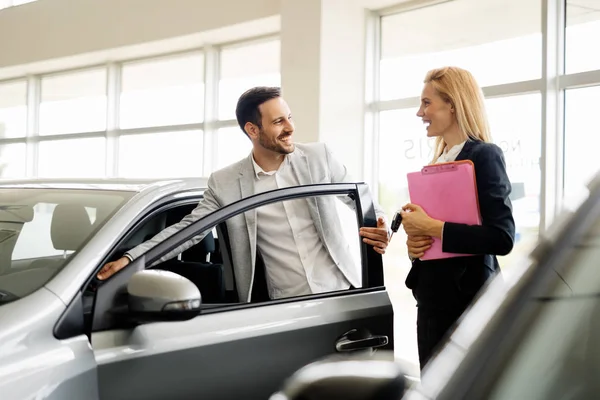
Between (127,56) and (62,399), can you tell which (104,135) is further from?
(62,399)

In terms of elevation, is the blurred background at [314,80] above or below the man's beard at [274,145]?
above

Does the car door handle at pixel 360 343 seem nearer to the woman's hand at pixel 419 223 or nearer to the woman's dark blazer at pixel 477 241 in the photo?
the woman's dark blazer at pixel 477 241

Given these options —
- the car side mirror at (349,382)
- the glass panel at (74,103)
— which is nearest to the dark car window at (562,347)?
the car side mirror at (349,382)

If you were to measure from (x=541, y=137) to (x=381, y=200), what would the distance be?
1654mm

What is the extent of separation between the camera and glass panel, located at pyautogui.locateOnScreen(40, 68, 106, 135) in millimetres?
8492

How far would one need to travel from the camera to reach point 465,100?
1854 mm

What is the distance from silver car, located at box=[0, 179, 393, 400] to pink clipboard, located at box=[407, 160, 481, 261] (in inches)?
8.0

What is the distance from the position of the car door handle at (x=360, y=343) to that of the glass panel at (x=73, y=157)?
22.6 feet

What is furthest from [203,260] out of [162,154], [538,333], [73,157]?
[73,157]

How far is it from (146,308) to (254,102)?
1029 mm

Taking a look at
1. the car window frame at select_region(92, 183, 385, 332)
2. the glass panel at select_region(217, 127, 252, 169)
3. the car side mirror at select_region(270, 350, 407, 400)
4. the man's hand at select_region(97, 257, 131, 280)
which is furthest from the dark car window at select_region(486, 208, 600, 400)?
the glass panel at select_region(217, 127, 252, 169)

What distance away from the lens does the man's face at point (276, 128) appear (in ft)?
7.07

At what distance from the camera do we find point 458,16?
5.48m

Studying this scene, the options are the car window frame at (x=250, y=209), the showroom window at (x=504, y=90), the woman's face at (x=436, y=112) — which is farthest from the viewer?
Result: the showroom window at (x=504, y=90)
